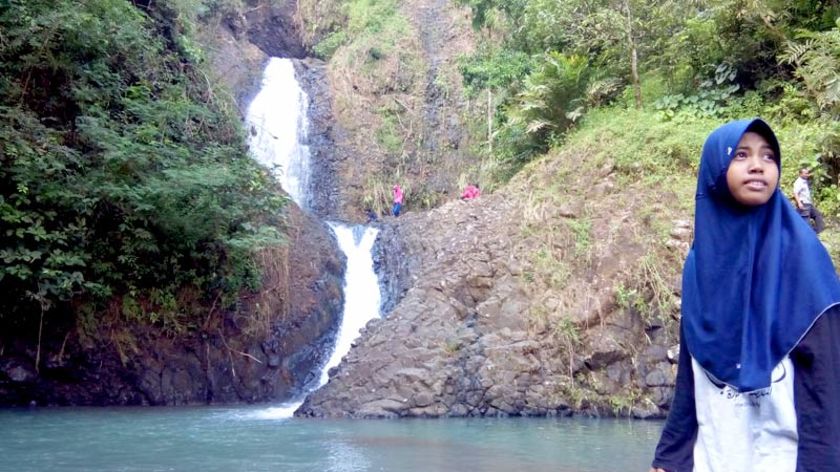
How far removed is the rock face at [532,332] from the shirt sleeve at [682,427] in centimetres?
951

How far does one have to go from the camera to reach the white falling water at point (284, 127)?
73.0 feet

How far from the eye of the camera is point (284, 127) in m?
23.5

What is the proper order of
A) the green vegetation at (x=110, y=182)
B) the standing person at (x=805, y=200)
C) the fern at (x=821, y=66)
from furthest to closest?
the fern at (x=821, y=66) → the green vegetation at (x=110, y=182) → the standing person at (x=805, y=200)

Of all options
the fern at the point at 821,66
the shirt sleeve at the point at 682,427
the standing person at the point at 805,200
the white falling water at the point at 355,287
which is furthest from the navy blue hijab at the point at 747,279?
the white falling water at the point at 355,287

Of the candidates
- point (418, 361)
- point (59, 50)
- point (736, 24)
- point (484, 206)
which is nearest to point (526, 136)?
point (484, 206)

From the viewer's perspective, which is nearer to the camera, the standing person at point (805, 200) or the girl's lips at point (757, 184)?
the girl's lips at point (757, 184)

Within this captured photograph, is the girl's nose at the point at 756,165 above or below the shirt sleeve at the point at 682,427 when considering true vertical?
above

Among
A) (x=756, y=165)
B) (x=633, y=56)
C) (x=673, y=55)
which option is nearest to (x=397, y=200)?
(x=633, y=56)

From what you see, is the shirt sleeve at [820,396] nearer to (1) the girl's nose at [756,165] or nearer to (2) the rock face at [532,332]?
(1) the girl's nose at [756,165]

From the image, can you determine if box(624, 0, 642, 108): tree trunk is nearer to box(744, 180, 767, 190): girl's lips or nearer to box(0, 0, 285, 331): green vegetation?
box(0, 0, 285, 331): green vegetation

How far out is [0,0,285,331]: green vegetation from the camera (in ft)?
39.5

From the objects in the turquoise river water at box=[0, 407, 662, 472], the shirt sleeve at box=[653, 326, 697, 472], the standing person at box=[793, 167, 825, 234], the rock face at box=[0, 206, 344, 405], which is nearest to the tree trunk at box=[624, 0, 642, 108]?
the standing person at box=[793, 167, 825, 234]

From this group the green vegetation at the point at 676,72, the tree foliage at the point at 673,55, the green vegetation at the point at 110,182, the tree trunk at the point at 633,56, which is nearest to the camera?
the green vegetation at the point at 110,182

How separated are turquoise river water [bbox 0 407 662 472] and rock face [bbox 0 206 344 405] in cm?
123
